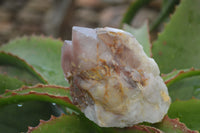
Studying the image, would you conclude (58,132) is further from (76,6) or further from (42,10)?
(42,10)

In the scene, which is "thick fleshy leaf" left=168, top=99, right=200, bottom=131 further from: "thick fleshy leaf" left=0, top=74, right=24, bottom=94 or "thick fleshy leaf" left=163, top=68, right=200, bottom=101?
"thick fleshy leaf" left=0, top=74, right=24, bottom=94

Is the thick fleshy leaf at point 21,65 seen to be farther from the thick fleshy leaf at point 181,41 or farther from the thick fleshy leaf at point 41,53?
the thick fleshy leaf at point 181,41

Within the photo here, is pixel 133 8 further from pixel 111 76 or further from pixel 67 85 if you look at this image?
pixel 111 76

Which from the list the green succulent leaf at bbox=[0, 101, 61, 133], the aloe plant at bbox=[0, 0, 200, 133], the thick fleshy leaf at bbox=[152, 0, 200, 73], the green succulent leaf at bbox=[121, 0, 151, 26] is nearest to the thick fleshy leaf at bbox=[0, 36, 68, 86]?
the aloe plant at bbox=[0, 0, 200, 133]

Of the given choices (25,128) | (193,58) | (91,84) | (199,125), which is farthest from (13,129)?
(193,58)

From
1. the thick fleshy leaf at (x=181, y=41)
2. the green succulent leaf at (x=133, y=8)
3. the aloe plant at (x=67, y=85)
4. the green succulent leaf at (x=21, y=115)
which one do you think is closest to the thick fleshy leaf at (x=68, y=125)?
the aloe plant at (x=67, y=85)
